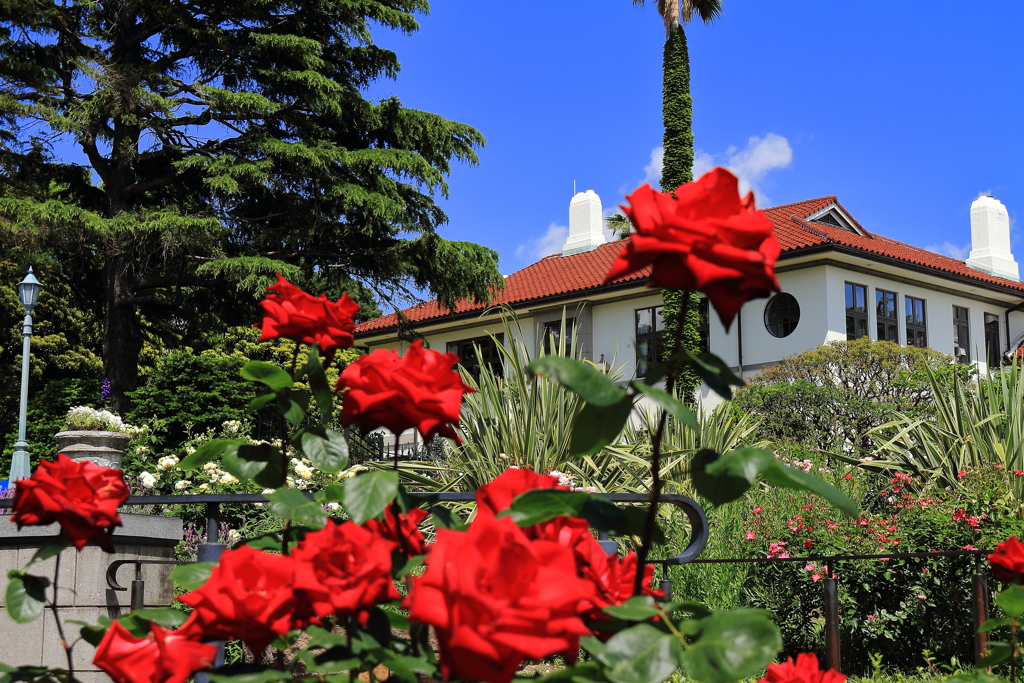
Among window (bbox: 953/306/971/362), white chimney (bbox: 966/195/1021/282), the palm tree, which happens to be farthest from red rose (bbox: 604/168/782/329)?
white chimney (bbox: 966/195/1021/282)

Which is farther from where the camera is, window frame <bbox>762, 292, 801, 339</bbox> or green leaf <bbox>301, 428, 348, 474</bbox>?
window frame <bbox>762, 292, 801, 339</bbox>

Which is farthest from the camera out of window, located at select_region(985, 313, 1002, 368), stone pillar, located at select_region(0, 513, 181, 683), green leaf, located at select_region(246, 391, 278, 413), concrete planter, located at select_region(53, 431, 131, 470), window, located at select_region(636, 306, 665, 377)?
window, located at select_region(985, 313, 1002, 368)

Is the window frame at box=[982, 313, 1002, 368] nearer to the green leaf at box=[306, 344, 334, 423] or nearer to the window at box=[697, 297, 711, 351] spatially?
the window at box=[697, 297, 711, 351]

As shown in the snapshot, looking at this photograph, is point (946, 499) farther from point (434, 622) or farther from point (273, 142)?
point (273, 142)

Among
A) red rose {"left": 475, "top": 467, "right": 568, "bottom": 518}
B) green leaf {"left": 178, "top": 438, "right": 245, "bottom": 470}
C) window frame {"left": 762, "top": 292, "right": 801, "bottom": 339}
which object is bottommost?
red rose {"left": 475, "top": 467, "right": 568, "bottom": 518}

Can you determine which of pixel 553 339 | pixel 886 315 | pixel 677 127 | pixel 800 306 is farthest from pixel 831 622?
pixel 886 315

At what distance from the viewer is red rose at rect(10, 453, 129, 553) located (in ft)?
4.33

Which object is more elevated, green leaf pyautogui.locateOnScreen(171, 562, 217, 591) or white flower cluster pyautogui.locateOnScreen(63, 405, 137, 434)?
white flower cluster pyautogui.locateOnScreen(63, 405, 137, 434)

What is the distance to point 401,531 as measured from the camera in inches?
48.6

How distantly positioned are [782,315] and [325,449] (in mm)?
19776

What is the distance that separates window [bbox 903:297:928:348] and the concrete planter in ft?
57.1

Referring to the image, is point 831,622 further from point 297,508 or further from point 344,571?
point 344,571

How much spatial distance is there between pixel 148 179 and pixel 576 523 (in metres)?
17.5

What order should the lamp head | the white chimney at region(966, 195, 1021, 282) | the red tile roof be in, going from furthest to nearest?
the white chimney at region(966, 195, 1021, 282), the red tile roof, the lamp head
